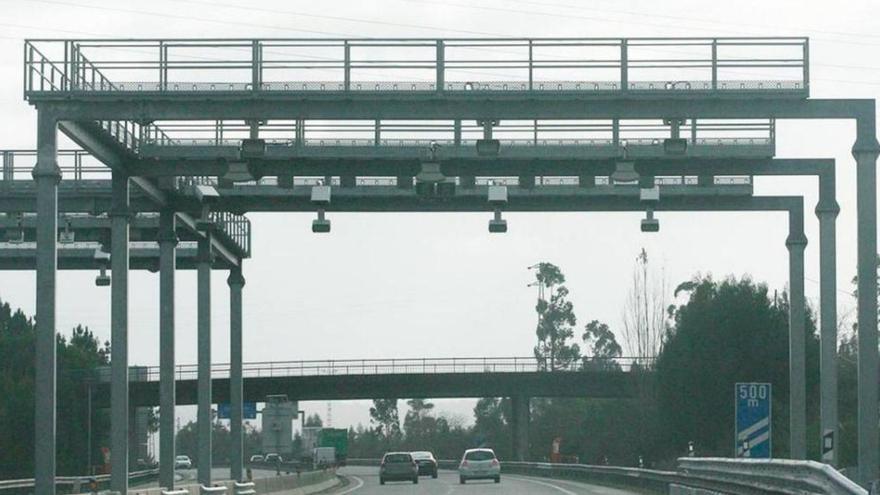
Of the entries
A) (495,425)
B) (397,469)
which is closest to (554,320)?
(495,425)

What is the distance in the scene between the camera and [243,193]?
4272 centimetres

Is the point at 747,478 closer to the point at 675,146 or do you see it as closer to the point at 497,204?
the point at 675,146

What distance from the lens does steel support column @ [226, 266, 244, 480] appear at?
5509cm

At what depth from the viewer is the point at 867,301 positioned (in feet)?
113

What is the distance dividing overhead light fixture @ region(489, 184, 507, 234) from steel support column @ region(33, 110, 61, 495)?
10157mm

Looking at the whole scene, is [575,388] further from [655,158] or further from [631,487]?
[655,158]

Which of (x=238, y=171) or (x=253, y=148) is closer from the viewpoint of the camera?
(x=253, y=148)

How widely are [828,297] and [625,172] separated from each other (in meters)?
4.93

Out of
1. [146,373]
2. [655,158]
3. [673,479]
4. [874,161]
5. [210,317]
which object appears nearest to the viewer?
[874,161]

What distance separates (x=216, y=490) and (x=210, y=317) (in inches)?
387

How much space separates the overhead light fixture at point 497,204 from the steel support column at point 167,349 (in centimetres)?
802

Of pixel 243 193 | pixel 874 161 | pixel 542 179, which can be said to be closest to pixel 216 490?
pixel 243 193

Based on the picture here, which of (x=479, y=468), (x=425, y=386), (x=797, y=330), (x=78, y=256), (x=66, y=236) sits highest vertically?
(x=66, y=236)

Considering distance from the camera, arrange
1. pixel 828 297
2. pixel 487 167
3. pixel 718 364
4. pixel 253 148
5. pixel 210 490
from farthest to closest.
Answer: pixel 718 364 < pixel 210 490 < pixel 828 297 < pixel 487 167 < pixel 253 148
